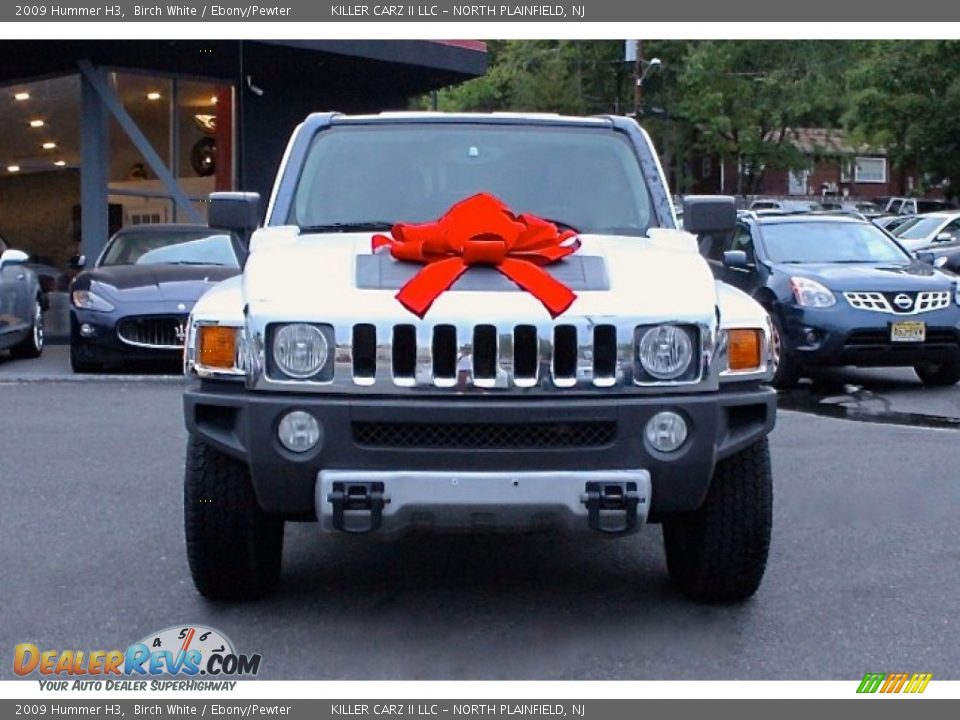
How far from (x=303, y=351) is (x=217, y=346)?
0.34 metres

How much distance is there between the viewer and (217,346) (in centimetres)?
468

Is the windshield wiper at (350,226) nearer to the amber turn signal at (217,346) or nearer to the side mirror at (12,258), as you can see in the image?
the amber turn signal at (217,346)

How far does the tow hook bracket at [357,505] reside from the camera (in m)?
4.45

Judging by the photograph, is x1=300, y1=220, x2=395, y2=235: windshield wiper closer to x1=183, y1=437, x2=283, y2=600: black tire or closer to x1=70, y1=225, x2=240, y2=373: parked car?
x1=183, y1=437, x2=283, y2=600: black tire

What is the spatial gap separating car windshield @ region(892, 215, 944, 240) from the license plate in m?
13.4

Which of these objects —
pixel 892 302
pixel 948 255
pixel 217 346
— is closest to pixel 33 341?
pixel 892 302

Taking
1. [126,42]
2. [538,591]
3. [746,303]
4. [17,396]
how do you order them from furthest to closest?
[126,42] → [17,396] → [538,591] → [746,303]

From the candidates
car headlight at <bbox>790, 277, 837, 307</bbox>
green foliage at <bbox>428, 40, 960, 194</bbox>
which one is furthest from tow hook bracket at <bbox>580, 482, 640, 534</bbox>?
green foliage at <bbox>428, 40, 960, 194</bbox>

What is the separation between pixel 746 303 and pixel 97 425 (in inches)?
235

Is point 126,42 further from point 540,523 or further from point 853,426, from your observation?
point 540,523

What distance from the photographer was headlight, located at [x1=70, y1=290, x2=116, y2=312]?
12352mm

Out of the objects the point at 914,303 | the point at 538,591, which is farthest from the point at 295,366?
the point at 914,303

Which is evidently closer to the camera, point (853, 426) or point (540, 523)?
point (540, 523)

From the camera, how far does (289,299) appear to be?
4.60 meters
